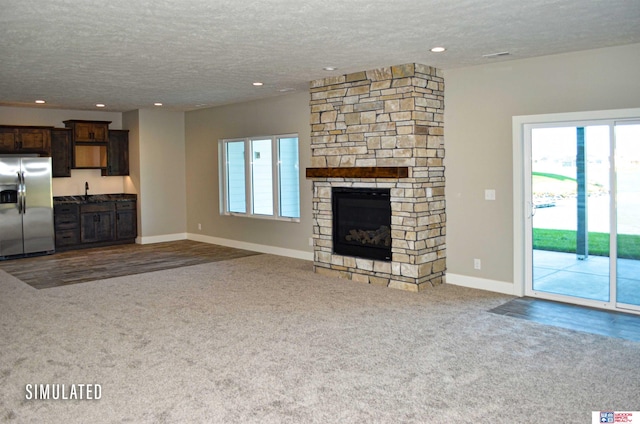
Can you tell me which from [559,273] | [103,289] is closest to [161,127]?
[103,289]

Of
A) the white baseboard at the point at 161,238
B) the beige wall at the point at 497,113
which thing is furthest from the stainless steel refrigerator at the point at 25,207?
the beige wall at the point at 497,113

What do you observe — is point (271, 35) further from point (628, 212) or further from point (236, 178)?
point (236, 178)

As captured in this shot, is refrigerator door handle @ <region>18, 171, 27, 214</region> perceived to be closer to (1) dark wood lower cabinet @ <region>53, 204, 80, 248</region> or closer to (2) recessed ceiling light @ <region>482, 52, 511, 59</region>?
(1) dark wood lower cabinet @ <region>53, 204, 80, 248</region>

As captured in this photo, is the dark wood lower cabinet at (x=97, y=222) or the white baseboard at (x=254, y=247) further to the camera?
the dark wood lower cabinet at (x=97, y=222)

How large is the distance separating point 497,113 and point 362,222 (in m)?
2.04

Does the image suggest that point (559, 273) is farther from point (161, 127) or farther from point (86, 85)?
point (161, 127)

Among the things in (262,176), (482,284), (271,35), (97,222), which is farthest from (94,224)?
(482,284)

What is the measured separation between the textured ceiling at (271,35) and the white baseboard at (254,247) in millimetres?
2778

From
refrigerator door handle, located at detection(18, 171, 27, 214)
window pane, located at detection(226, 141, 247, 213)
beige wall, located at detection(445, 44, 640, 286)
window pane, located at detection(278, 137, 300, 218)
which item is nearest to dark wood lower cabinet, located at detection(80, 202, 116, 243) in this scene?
refrigerator door handle, located at detection(18, 171, 27, 214)

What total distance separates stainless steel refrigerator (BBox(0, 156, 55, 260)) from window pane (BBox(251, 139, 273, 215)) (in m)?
3.43

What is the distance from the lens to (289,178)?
27.5 ft

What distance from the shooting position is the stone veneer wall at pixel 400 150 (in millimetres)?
5996

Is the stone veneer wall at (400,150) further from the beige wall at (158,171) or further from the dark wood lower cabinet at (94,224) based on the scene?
the dark wood lower cabinet at (94,224)

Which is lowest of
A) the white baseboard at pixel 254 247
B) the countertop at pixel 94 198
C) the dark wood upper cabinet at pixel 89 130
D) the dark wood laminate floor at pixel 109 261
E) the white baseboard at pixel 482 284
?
the white baseboard at pixel 482 284
